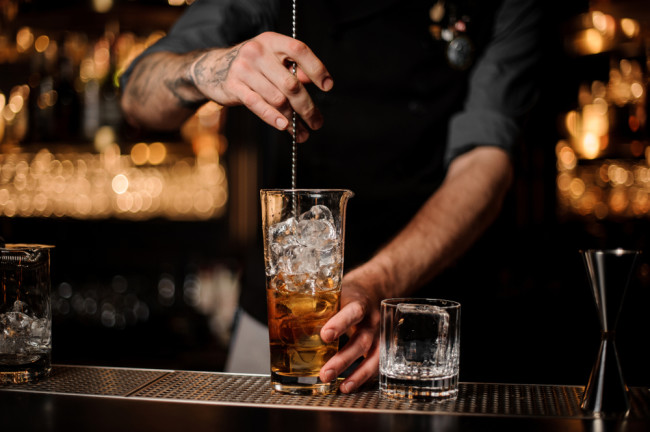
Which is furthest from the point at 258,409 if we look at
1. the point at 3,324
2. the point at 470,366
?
the point at 470,366

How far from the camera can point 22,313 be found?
1093 mm

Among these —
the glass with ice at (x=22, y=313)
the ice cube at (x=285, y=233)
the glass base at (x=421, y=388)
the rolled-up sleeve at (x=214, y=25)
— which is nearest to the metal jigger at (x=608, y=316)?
the glass base at (x=421, y=388)

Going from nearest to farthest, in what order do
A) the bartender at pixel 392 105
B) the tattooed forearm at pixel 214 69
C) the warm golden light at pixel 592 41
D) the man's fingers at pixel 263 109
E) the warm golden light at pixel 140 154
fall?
1. the man's fingers at pixel 263 109
2. the tattooed forearm at pixel 214 69
3. the bartender at pixel 392 105
4. the warm golden light at pixel 592 41
5. the warm golden light at pixel 140 154

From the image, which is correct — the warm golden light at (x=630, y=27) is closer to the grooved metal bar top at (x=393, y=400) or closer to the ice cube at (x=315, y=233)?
the grooved metal bar top at (x=393, y=400)

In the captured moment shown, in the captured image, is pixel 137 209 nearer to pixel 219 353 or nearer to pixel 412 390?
pixel 219 353

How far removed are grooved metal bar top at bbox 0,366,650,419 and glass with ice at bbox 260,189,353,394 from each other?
48 millimetres

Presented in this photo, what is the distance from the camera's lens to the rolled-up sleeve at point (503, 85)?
1856 mm

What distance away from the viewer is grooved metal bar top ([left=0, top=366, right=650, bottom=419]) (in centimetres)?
97

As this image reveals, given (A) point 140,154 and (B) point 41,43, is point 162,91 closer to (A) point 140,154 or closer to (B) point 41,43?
(A) point 140,154

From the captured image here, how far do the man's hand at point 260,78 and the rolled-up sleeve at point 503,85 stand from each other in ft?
2.33

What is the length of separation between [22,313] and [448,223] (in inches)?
36.7

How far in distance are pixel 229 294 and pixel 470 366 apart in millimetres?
1391

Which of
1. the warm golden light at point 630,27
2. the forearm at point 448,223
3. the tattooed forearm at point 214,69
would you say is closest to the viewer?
the tattooed forearm at point 214,69

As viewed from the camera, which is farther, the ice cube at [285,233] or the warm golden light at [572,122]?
the warm golden light at [572,122]
